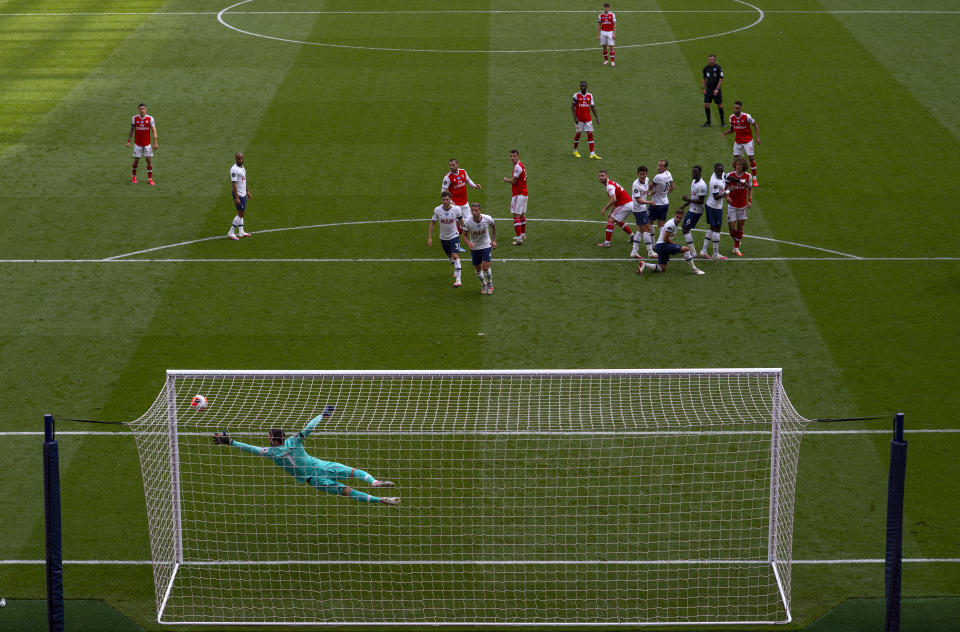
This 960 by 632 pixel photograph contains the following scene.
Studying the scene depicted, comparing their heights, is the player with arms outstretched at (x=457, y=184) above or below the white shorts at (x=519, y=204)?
above

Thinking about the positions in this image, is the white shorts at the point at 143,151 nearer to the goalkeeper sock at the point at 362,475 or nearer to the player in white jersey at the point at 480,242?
the player in white jersey at the point at 480,242

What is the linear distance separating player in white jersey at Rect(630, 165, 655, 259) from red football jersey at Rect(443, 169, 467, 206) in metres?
3.36

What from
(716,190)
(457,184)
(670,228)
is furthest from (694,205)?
(457,184)

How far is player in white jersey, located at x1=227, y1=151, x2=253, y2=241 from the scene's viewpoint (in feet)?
76.5

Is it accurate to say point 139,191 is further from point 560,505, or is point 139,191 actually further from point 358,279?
point 560,505

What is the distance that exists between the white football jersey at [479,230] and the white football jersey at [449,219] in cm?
59

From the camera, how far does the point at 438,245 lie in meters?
23.7

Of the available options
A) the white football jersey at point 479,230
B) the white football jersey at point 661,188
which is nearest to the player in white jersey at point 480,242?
the white football jersey at point 479,230

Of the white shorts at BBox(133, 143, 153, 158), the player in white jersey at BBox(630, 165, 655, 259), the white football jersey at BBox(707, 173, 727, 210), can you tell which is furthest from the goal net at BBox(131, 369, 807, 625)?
the white shorts at BBox(133, 143, 153, 158)

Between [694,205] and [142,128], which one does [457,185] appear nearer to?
[694,205]

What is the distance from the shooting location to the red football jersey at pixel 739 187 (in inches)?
886

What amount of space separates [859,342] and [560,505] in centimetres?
707

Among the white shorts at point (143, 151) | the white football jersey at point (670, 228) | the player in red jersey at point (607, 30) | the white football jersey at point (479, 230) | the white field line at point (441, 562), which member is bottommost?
the white field line at point (441, 562)

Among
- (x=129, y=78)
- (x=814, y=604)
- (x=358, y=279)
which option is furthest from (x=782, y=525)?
(x=129, y=78)
